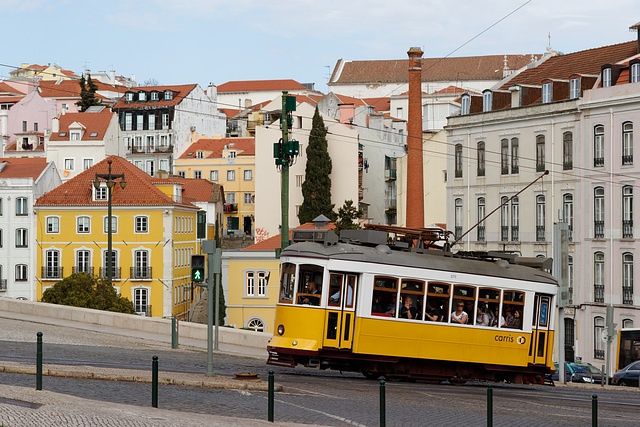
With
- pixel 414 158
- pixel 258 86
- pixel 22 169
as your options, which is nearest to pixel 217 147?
pixel 22 169

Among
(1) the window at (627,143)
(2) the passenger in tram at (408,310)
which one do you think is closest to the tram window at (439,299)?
(2) the passenger in tram at (408,310)

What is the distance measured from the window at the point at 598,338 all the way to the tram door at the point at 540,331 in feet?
81.7

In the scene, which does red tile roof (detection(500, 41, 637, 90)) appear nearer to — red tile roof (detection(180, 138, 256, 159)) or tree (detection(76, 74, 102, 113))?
red tile roof (detection(180, 138, 256, 159))

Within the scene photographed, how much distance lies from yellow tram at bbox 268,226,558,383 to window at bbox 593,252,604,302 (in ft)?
85.8

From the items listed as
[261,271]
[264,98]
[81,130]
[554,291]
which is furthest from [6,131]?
Result: [554,291]

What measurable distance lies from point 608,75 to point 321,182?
130 feet

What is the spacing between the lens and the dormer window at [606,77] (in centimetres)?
5269

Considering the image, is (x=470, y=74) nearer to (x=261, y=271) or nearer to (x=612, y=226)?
(x=261, y=271)

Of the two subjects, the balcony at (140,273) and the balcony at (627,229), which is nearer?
the balcony at (627,229)

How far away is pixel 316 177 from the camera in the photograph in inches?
3526

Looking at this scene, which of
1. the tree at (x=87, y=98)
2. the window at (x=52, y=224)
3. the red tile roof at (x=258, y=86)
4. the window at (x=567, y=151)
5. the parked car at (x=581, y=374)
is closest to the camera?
the parked car at (x=581, y=374)

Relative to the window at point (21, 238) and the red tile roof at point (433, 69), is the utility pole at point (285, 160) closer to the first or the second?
the window at point (21, 238)

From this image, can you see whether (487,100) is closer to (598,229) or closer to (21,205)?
(598,229)

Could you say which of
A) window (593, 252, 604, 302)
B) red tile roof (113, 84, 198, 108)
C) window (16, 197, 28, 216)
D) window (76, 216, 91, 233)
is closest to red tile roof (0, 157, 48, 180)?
window (16, 197, 28, 216)
